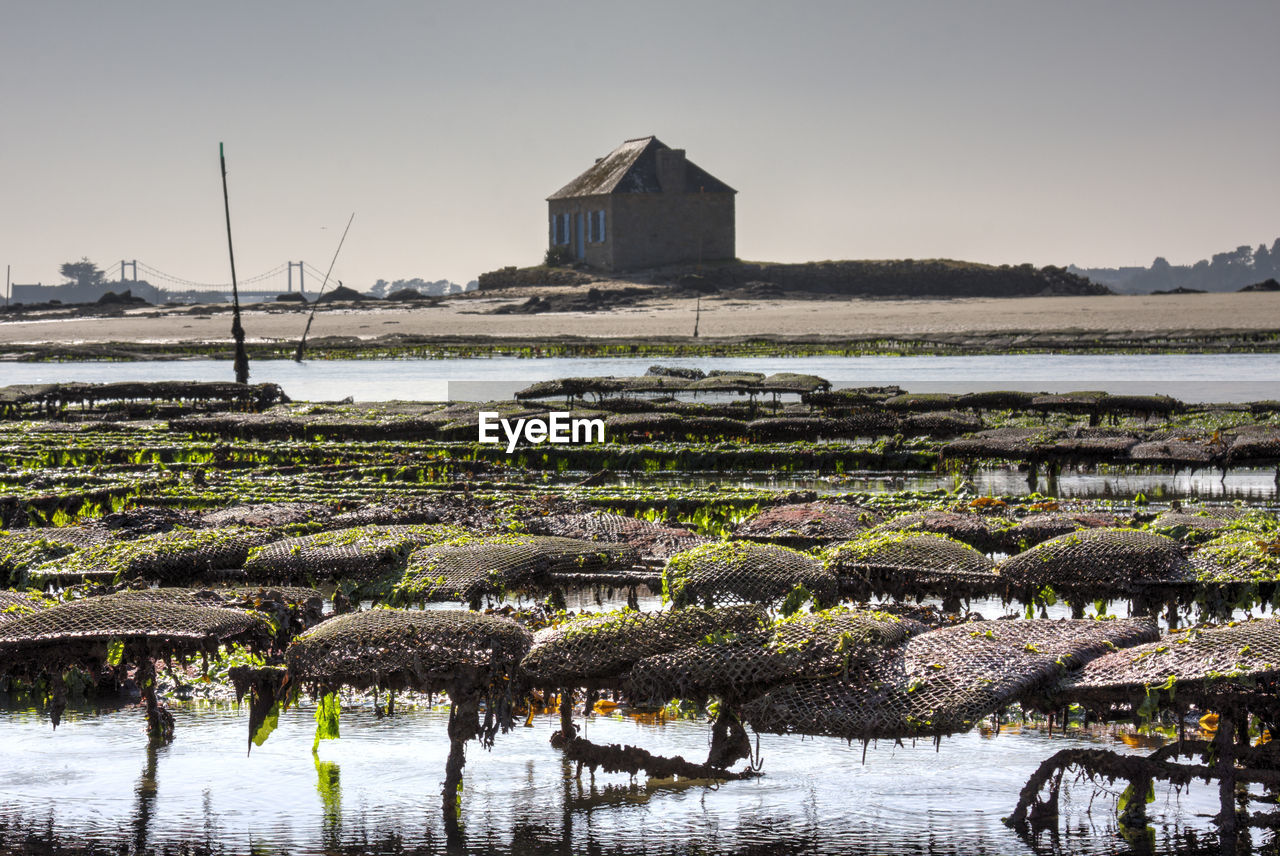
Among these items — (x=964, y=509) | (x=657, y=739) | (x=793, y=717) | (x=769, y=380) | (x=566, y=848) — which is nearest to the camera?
(x=793, y=717)

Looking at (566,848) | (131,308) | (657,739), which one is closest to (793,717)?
(566,848)

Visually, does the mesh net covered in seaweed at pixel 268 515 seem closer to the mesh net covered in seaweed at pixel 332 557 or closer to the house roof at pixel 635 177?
the mesh net covered in seaweed at pixel 332 557

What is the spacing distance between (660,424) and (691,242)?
193 ft

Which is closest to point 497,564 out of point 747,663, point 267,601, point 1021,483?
point 267,601

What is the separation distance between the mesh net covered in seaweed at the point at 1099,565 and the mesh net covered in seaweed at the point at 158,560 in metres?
6.64

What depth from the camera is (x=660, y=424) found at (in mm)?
26375

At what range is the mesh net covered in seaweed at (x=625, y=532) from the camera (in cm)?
1260

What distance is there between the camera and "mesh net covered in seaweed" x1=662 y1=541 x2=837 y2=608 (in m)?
10.4

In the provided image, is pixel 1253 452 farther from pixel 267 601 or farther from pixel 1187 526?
pixel 267 601

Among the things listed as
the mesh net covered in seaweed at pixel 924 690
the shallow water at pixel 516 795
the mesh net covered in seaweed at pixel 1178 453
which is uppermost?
the mesh net covered in seaweed at pixel 1178 453

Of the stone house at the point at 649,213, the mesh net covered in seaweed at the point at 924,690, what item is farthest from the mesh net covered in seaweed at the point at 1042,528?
the stone house at the point at 649,213

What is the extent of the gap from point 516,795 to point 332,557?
3.87 metres

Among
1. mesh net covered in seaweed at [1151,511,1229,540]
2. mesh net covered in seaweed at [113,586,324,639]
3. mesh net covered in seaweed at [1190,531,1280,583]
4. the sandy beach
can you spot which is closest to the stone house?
the sandy beach

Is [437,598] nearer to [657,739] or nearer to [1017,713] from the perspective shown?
[657,739]
